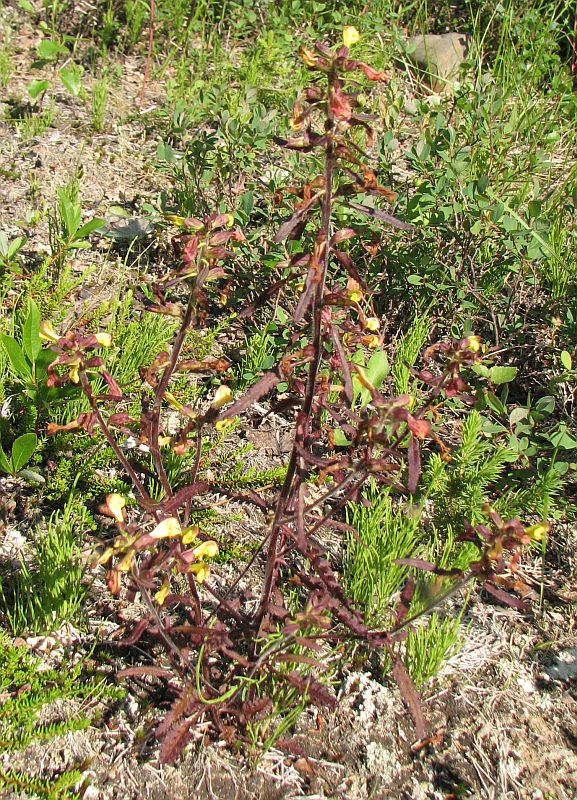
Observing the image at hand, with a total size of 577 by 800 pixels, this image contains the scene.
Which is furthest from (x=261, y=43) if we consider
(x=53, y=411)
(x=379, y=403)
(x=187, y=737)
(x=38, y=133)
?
(x=187, y=737)

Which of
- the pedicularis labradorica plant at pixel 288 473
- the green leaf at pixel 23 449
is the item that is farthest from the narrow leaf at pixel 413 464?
the green leaf at pixel 23 449

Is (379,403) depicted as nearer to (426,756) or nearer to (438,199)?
(426,756)

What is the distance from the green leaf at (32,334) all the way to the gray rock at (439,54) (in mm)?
2958

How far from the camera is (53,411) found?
2498 millimetres

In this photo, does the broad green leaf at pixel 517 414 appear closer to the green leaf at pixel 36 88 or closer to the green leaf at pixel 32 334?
the green leaf at pixel 32 334

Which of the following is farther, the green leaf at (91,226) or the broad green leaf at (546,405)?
the green leaf at (91,226)

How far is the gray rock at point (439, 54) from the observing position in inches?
174

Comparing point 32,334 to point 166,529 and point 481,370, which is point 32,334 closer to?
point 166,529

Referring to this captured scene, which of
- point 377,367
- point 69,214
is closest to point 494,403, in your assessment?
point 377,367

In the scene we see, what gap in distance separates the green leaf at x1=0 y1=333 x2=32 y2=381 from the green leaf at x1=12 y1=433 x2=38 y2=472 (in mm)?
251

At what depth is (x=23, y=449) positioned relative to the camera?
2279 mm

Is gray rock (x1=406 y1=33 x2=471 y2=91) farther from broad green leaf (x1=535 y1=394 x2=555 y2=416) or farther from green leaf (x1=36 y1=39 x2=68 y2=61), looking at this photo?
broad green leaf (x1=535 y1=394 x2=555 y2=416)

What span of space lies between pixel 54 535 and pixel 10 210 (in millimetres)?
1875

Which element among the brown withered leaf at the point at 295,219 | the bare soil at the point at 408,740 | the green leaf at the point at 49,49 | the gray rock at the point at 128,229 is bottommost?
the bare soil at the point at 408,740
